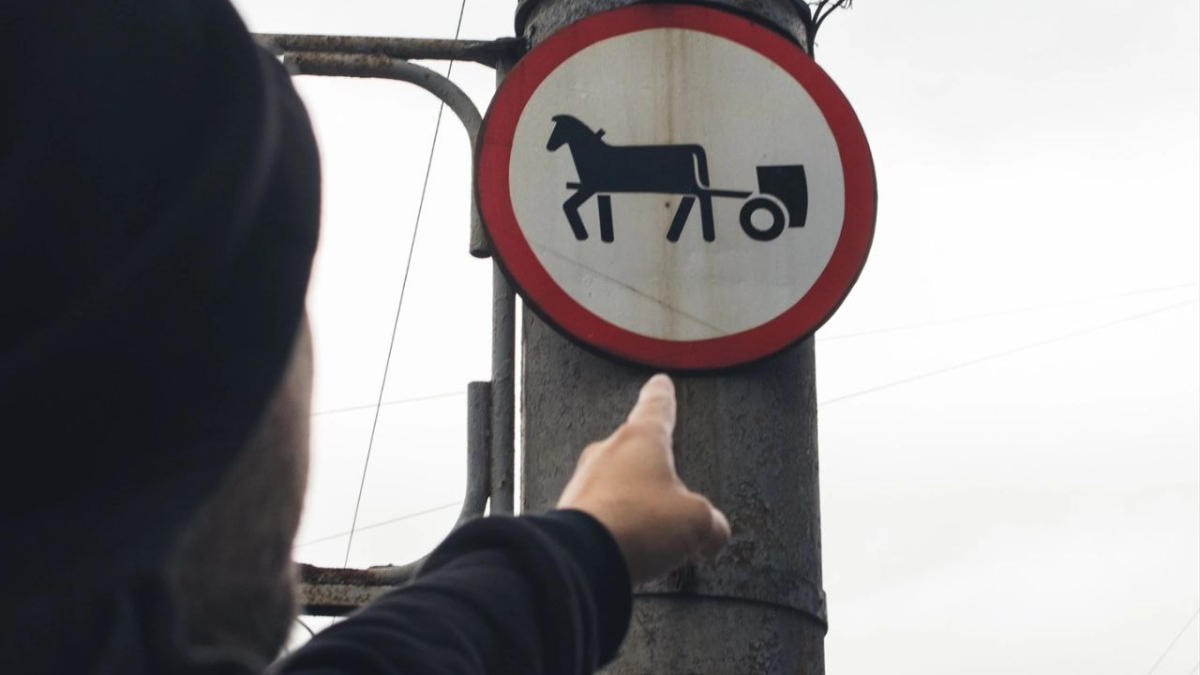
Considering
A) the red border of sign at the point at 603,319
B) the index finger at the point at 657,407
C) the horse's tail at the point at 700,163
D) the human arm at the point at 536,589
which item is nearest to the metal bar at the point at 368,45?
the red border of sign at the point at 603,319

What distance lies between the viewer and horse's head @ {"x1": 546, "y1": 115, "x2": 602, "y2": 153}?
7.72 feet

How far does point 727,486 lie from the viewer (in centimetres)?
214

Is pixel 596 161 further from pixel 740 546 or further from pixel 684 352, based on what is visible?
pixel 740 546

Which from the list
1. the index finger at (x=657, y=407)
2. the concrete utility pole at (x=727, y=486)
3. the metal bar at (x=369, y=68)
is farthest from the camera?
the metal bar at (x=369, y=68)

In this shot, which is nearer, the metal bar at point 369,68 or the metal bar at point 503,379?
the metal bar at point 503,379

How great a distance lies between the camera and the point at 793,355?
2.30 m

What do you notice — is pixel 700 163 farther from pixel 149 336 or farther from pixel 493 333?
pixel 149 336

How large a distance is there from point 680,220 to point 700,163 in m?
0.10

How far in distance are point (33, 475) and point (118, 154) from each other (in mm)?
123

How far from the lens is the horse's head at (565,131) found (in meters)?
2.35

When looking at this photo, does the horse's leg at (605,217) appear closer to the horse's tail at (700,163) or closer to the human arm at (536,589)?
the horse's tail at (700,163)

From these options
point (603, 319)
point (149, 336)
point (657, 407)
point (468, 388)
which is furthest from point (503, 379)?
point (149, 336)

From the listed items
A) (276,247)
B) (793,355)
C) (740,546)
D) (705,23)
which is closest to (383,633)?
(276,247)

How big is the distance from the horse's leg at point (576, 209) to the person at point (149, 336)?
160cm
